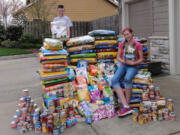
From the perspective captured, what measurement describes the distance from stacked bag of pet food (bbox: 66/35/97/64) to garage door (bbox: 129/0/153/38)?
374 cm

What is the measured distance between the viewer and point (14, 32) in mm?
16906

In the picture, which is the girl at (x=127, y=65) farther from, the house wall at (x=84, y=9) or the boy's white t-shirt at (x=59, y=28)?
the house wall at (x=84, y=9)

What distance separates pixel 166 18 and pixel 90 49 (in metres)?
3.36

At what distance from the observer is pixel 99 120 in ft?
12.4

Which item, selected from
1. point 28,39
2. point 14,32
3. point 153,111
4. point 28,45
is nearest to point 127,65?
point 153,111

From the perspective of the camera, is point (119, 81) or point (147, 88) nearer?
point (147, 88)

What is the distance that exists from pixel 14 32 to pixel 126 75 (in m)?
14.8

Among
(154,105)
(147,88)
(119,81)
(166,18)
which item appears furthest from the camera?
(166,18)

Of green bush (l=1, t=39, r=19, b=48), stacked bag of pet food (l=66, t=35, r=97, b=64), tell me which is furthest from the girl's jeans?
green bush (l=1, t=39, r=19, b=48)

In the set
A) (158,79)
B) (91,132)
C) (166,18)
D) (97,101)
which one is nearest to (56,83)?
(97,101)

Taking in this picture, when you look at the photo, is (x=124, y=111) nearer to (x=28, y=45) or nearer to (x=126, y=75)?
(x=126, y=75)

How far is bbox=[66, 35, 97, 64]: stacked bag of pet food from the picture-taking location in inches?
192

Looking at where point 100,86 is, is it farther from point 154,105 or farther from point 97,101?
point 154,105

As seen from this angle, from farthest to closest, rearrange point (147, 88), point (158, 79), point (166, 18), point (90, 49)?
point (166, 18) → point (158, 79) → point (90, 49) → point (147, 88)
